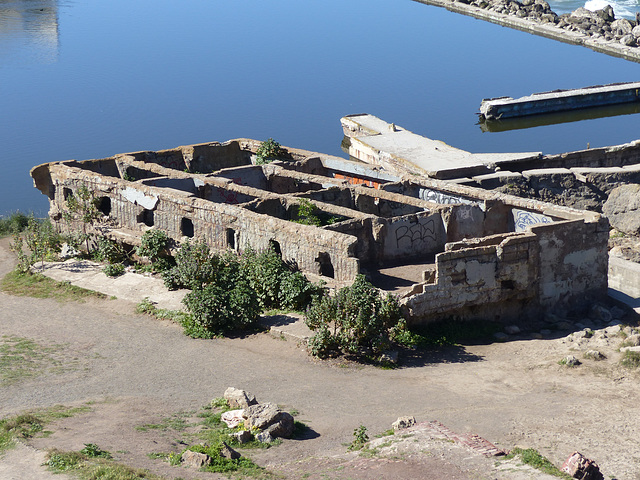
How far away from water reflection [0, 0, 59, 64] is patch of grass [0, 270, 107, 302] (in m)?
31.8

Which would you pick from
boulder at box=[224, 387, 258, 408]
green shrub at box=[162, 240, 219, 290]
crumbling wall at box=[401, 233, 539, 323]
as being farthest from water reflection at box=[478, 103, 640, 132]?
boulder at box=[224, 387, 258, 408]

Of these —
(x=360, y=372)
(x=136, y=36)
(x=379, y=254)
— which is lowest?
(x=360, y=372)

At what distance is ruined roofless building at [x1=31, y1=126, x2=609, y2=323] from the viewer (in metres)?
17.0

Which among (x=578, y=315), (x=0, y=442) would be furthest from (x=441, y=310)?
(x=0, y=442)

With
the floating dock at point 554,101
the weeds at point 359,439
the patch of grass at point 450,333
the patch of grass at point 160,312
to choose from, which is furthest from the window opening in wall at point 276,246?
the floating dock at point 554,101

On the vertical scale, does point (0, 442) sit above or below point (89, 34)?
below

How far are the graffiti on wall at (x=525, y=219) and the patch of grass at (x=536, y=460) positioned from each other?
317 inches

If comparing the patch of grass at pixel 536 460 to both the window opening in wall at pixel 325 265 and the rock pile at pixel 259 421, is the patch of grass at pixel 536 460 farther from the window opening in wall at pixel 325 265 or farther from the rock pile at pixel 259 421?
the window opening in wall at pixel 325 265

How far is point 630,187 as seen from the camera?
980 inches

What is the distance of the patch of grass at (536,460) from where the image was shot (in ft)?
37.3

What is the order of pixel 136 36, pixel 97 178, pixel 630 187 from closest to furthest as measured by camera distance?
pixel 97 178 → pixel 630 187 → pixel 136 36

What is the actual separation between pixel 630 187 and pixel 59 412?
60.1 ft

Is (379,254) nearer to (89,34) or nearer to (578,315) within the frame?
(578,315)

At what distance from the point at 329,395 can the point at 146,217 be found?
31.2 ft
